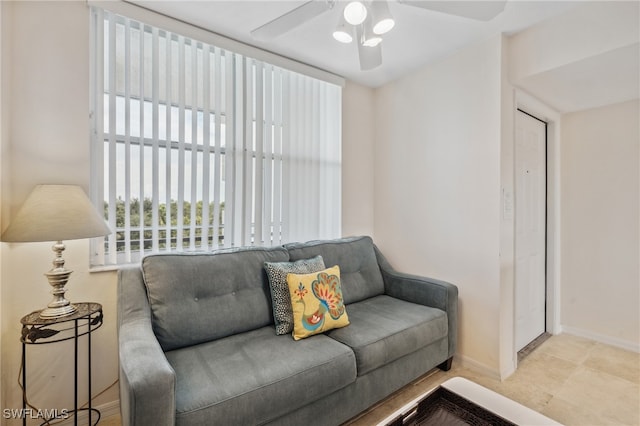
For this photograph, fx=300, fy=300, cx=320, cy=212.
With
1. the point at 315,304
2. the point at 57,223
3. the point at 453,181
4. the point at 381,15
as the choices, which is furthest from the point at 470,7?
the point at 57,223

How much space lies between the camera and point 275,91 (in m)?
2.52

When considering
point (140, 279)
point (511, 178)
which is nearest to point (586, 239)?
point (511, 178)

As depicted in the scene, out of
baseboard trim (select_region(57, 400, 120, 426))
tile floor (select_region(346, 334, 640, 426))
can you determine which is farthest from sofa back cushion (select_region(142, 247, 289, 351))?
tile floor (select_region(346, 334, 640, 426))

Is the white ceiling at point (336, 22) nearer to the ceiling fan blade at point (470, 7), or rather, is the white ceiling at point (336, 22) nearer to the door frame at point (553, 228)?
the ceiling fan blade at point (470, 7)

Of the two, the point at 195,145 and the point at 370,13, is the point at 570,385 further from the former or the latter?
the point at 195,145

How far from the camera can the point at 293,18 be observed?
1.42 m

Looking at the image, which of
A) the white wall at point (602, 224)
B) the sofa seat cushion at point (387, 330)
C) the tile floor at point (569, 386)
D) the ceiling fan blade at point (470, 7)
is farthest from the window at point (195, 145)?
the white wall at point (602, 224)

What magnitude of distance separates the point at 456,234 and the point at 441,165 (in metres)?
0.60

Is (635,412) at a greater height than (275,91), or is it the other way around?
(275,91)

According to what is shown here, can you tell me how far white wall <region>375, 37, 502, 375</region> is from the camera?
88.1 inches

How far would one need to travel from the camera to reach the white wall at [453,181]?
88.1 inches

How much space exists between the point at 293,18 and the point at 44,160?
5.09ft

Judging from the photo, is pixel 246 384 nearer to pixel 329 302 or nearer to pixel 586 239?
pixel 329 302

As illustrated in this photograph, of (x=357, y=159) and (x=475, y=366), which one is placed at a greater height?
(x=357, y=159)
